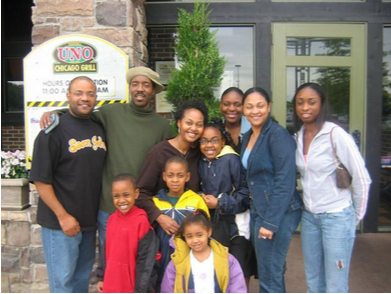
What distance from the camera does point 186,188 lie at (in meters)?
2.57

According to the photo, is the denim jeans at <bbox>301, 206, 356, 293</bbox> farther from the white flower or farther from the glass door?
the white flower

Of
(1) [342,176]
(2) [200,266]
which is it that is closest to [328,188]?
(1) [342,176]

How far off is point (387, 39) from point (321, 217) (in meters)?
3.53

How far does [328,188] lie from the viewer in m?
2.35

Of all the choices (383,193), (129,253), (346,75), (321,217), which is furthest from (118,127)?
(383,193)

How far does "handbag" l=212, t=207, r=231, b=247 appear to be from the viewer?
2498 millimetres

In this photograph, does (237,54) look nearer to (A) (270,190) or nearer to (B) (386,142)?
(B) (386,142)

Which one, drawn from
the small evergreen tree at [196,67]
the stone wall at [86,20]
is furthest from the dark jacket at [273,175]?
the stone wall at [86,20]

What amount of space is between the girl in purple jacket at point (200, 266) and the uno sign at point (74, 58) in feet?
6.23

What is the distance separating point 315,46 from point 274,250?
316 cm

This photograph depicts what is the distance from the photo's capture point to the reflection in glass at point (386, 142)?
4812mm

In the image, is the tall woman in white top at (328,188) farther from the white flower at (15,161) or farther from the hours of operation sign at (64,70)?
the white flower at (15,161)

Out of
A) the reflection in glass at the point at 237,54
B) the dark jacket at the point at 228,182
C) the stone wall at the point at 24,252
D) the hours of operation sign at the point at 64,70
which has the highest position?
the reflection in glass at the point at 237,54

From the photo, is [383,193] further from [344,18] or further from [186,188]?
[186,188]
